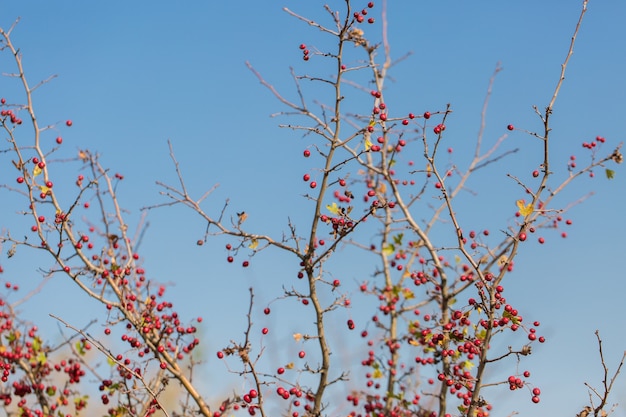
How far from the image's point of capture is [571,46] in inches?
218

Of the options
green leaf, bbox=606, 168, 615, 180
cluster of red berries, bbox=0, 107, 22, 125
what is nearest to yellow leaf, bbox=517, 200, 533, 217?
green leaf, bbox=606, 168, 615, 180

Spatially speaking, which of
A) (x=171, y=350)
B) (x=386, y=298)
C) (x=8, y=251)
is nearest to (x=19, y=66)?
(x=8, y=251)

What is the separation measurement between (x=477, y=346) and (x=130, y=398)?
3.34 m

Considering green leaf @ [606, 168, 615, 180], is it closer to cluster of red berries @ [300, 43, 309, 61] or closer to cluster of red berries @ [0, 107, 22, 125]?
cluster of red berries @ [300, 43, 309, 61]

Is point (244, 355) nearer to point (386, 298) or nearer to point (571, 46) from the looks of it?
point (386, 298)

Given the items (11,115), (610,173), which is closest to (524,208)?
(610,173)

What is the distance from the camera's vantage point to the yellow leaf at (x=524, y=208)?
518 centimetres

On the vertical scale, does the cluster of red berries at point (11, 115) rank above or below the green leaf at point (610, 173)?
above

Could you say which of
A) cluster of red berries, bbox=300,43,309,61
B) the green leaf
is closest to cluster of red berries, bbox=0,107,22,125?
cluster of red berries, bbox=300,43,309,61

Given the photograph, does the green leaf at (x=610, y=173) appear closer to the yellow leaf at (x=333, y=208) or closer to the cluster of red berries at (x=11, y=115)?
the yellow leaf at (x=333, y=208)

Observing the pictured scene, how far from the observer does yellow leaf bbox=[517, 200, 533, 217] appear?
17.0 feet

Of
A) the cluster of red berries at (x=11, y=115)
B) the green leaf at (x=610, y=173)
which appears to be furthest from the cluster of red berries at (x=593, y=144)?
the cluster of red berries at (x=11, y=115)

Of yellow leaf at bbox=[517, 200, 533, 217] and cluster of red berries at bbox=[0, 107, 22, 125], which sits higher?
cluster of red berries at bbox=[0, 107, 22, 125]

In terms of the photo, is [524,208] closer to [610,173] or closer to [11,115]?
[610,173]
